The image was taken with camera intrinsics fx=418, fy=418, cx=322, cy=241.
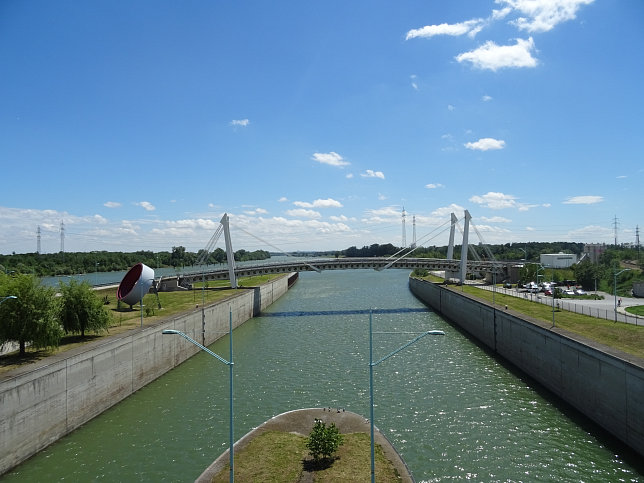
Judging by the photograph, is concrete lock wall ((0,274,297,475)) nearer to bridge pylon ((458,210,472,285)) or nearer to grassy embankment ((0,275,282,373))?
grassy embankment ((0,275,282,373))

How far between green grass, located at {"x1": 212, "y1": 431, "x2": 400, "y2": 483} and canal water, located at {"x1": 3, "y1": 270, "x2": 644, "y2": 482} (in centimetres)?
310

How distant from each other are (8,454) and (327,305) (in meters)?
57.9

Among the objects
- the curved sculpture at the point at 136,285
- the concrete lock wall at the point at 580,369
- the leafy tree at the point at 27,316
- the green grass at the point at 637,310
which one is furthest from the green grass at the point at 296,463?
the green grass at the point at 637,310

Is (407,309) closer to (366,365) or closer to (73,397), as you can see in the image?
(366,365)

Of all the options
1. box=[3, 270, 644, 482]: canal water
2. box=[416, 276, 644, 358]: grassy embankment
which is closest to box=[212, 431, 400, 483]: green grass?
box=[3, 270, 644, 482]: canal water

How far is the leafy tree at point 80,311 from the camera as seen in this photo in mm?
30844

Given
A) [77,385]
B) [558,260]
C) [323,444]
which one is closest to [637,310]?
[323,444]

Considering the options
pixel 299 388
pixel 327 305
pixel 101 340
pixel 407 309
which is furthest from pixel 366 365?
pixel 327 305

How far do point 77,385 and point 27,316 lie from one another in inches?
211

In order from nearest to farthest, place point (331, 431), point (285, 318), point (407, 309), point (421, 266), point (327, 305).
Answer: point (331, 431), point (285, 318), point (407, 309), point (327, 305), point (421, 266)

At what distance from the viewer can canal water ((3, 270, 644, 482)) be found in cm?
1917

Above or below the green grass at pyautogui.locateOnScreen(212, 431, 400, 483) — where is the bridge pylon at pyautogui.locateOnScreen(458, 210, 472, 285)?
above

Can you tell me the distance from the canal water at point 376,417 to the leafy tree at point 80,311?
6291 mm

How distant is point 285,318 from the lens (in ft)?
204
